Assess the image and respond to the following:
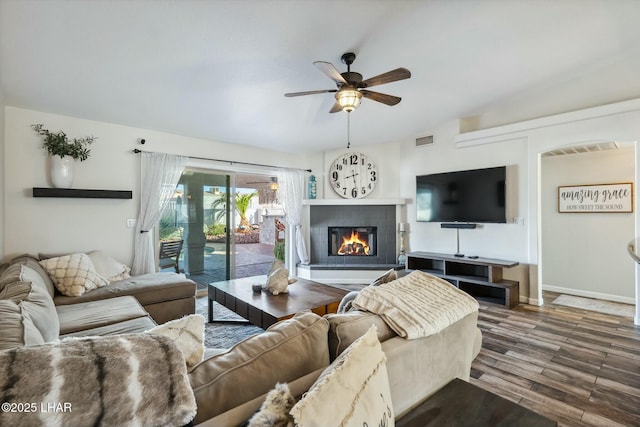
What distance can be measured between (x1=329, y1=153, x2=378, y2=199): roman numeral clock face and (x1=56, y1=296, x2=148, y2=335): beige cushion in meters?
3.92

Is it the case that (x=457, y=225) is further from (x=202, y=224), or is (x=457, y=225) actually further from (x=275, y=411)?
(x=275, y=411)

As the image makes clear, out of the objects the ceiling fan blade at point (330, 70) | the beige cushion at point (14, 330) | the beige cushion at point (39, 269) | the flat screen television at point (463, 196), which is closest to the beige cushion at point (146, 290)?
the beige cushion at point (39, 269)

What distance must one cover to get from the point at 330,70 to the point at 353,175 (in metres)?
3.51

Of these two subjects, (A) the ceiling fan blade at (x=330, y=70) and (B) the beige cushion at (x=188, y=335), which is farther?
(A) the ceiling fan blade at (x=330, y=70)

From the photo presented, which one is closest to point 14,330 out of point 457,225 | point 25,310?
point 25,310

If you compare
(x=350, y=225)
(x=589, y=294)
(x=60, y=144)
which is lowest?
(x=589, y=294)

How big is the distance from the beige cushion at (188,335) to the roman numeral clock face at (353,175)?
479 centimetres

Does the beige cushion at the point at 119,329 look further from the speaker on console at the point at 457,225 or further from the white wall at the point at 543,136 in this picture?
the white wall at the point at 543,136

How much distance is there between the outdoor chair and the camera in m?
4.33

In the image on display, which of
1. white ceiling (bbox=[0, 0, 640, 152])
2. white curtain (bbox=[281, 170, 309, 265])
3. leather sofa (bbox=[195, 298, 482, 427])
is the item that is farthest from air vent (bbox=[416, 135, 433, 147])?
leather sofa (bbox=[195, 298, 482, 427])

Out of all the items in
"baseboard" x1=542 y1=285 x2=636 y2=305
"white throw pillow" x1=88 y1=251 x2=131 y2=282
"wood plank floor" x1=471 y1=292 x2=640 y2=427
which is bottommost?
"wood plank floor" x1=471 y1=292 x2=640 y2=427

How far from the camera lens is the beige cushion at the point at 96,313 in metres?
2.15

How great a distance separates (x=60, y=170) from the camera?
333 cm

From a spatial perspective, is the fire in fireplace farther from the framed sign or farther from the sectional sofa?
the sectional sofa
